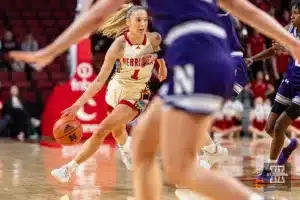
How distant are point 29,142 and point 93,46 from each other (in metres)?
4.48

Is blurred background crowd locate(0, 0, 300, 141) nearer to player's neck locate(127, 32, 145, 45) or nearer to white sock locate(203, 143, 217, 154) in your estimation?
white sock locate(203, 143, 217, 154)

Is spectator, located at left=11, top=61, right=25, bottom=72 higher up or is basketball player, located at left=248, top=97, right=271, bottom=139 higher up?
spectator, located at left=11, top=61, right=25, bottom=72

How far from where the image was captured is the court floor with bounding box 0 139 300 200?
20.3ft

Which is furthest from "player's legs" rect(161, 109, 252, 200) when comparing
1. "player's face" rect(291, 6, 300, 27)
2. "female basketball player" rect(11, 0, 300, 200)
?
"player's face" rect(291, 6, 300, 27)

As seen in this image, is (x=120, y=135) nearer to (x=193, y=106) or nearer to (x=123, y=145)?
(x=123, y=145)

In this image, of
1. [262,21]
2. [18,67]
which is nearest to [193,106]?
[262,21]

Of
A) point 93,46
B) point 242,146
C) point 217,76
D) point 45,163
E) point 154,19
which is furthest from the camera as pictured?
point 93,46

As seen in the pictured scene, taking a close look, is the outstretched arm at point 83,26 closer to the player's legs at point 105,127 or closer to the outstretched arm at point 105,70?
the outstretched arm at point 105,70

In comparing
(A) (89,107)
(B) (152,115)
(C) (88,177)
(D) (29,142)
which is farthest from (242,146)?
(B) (152,115)

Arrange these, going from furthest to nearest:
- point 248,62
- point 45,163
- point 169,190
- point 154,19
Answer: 1. point 45,163
2. point 248,62
3. point 169,190
4. point 154,19

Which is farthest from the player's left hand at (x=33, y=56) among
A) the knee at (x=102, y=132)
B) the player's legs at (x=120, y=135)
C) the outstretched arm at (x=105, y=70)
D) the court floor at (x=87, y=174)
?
the player's legs at (x=120, y=135)

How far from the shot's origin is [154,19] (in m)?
3.43

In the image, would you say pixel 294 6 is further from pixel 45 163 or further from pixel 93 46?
pixel 93 46

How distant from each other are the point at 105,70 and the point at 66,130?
727 mm
